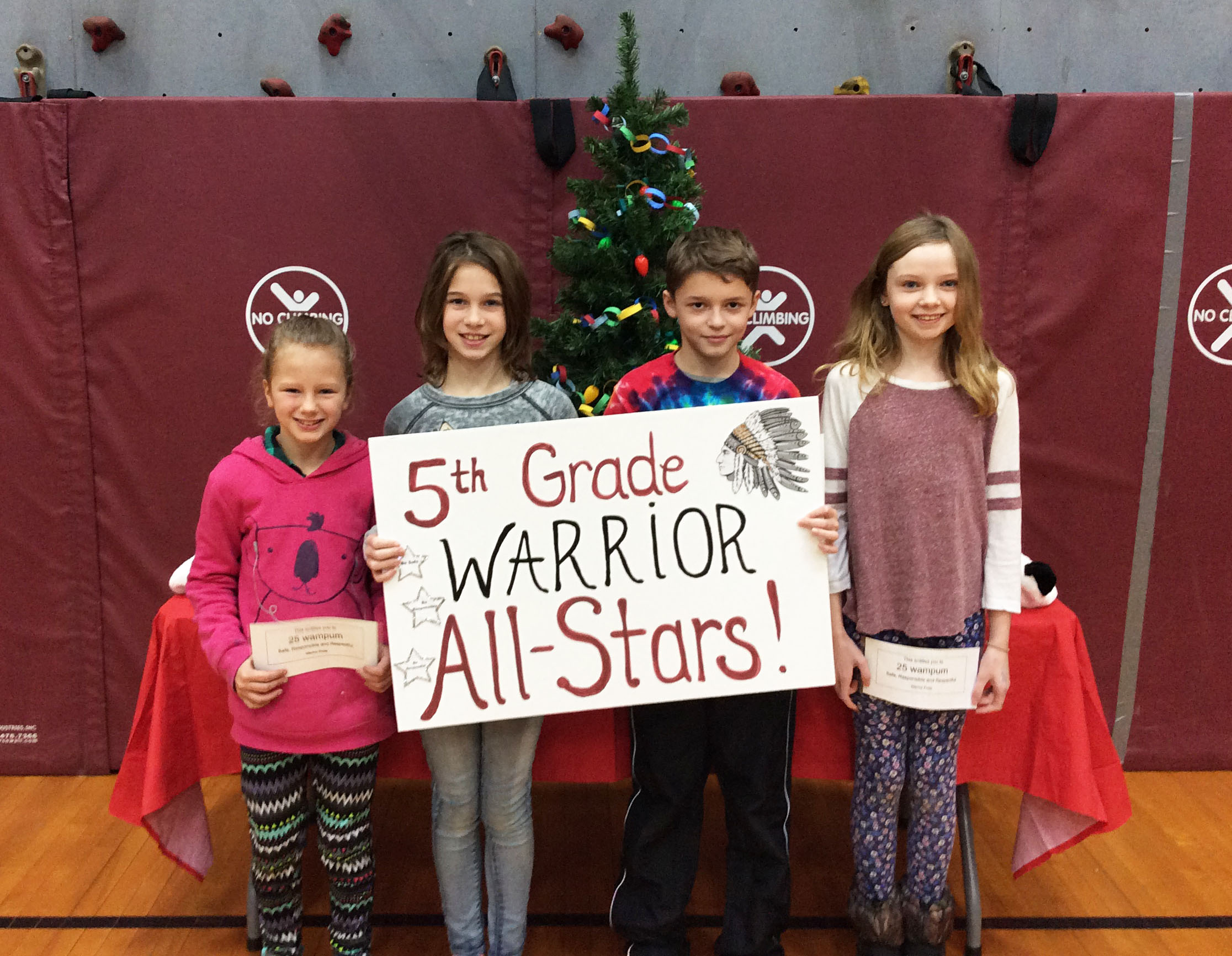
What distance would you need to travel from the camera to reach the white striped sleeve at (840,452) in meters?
1.81

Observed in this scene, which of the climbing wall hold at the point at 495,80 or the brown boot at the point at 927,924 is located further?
the climbing wall hold at the point at 495,80

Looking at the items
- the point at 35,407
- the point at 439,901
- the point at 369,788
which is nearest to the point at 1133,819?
the point at 439,901

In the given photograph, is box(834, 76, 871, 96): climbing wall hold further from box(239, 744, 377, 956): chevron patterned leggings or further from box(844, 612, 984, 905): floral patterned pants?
box(239, 744, 377, 956): chevron patterned leggings

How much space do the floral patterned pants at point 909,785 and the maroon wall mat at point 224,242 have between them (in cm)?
163

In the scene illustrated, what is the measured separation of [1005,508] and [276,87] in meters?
2.36

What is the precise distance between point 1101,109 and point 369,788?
8.73 ft

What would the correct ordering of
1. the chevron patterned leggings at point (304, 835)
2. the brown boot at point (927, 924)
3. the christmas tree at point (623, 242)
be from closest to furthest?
the chevron patterned leggings at point (304, 835)
the brown boot at point (927, 924)
the christmas tree at point (623, 242)

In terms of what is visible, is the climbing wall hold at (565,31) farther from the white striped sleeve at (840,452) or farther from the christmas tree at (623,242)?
the white striped sleeve at (840,452)

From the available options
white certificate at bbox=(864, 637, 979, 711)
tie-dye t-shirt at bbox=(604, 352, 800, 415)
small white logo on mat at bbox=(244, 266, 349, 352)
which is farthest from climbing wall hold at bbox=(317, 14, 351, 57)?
white certificate at bbox=(864, 637, 979, 711)

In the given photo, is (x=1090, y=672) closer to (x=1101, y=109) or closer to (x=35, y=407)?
(x=1101, y=109)

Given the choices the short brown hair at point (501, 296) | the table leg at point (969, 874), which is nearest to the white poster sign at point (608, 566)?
the short brown hair at point (501, 296)

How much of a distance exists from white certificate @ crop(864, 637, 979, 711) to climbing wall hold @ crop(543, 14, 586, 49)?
2.09m

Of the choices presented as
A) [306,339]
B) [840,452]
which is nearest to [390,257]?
[306,339]

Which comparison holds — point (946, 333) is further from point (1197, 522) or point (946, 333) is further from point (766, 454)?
point (1197, 522)
